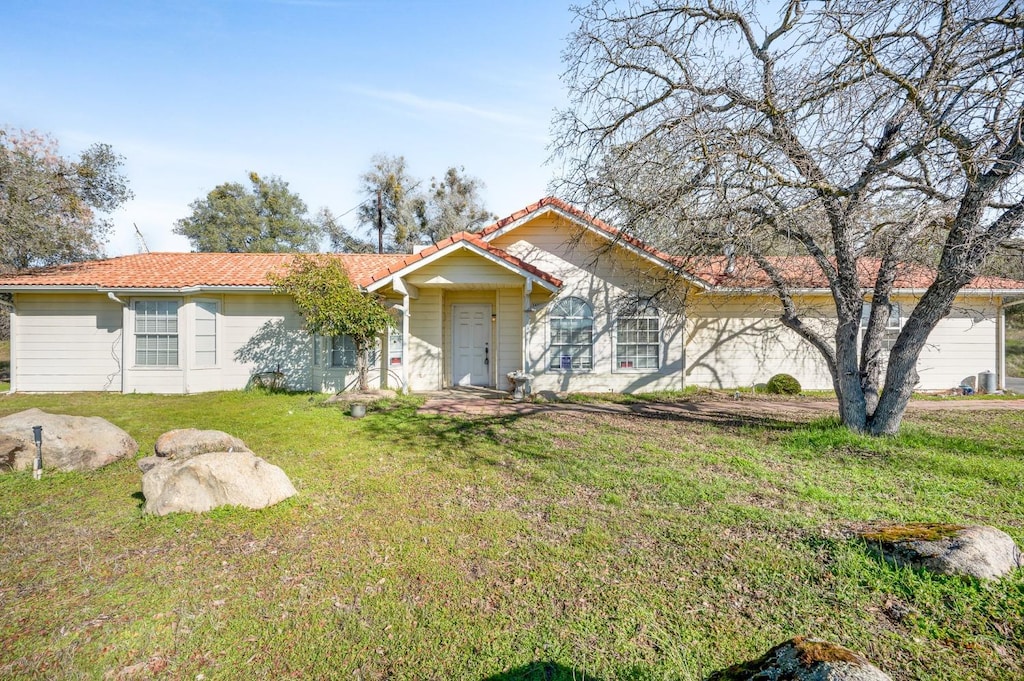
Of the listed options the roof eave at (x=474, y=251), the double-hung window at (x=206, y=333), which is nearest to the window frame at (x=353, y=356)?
the roof eave at (x=474, y=251)

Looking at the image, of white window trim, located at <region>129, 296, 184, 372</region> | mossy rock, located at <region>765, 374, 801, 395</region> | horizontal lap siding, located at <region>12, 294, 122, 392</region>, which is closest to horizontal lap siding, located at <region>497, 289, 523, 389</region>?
mossy rock, located at <region>765, 374, 801, 395</region>

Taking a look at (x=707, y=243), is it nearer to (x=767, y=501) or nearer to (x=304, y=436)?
(x=767, y=501)

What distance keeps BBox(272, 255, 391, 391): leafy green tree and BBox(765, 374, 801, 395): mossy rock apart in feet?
35.7

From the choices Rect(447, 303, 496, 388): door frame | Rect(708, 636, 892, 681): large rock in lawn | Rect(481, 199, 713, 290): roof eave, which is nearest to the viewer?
Rect(708, 636, 892, 681): large rock in lawn

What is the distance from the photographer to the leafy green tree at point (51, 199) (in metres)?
14.1

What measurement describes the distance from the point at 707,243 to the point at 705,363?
6.41 meters

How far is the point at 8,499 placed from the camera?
15.9 feet

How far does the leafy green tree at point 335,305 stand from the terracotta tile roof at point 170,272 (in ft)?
4.85

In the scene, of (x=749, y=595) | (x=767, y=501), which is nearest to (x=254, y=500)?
(x=749, y=595)

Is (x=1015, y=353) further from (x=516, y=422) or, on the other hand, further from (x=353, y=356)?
(x=353, y=356)

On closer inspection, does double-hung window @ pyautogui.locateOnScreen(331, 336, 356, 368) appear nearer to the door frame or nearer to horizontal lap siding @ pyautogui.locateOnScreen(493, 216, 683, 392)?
the door frame

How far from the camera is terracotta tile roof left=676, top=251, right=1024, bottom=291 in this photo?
7.70 metres

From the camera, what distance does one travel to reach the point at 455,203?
29.4 metres

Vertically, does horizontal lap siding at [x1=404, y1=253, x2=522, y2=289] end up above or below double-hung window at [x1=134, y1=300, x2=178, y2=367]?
above
